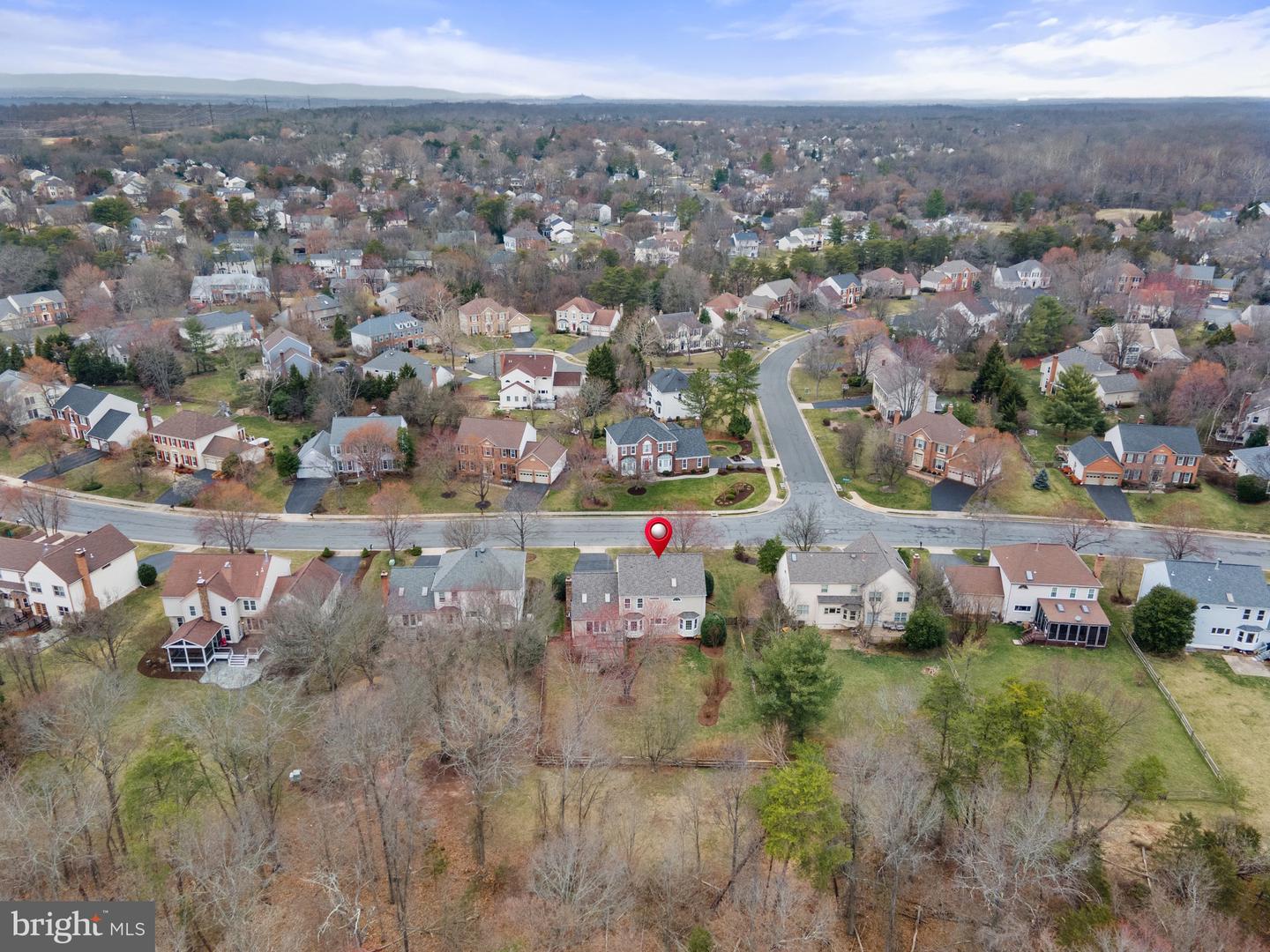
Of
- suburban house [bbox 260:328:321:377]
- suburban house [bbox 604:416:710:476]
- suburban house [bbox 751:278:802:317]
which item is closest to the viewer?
suburban house [bbox 604:416:710:476]

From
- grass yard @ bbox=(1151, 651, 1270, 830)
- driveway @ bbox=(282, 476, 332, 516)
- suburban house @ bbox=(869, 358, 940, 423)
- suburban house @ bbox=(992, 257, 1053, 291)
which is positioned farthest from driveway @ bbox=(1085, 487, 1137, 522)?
suburban house @ bbox=(992, 257, 1053, 291)

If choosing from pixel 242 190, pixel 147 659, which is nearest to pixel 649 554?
pixel 147 659

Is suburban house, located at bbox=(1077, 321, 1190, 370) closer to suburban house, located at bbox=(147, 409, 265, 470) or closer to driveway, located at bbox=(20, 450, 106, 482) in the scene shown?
suburban house, located at bbox=(147, 409, 265, 470)

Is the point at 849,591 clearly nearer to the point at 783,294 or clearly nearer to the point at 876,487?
the point at 876,487

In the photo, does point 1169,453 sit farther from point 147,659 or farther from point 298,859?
point 147,659

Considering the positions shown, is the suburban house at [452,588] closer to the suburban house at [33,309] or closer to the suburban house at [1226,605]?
the suburban house at [1226,605]

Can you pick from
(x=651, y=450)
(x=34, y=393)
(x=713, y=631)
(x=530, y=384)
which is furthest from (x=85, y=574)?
(x=530, y=384)
